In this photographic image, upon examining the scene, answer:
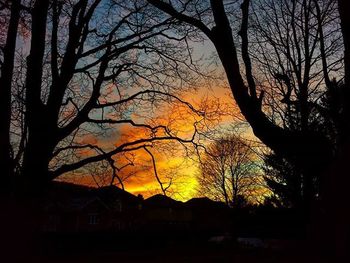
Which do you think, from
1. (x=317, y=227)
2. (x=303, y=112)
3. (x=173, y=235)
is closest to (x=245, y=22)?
(x=317, y=227)

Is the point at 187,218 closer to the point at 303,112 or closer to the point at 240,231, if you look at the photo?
the point at 240,231

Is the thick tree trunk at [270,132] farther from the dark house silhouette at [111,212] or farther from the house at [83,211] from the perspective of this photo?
the house at [83,211]

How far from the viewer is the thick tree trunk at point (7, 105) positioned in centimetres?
902

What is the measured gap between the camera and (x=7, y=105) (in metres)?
9.69

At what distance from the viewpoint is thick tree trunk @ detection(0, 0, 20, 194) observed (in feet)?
29.6

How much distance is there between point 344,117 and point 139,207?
70.8m

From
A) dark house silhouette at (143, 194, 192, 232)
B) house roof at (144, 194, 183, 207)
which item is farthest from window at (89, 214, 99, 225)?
house roof at (144, 194, 183, 207)

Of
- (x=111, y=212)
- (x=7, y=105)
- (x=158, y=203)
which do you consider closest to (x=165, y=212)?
(x=158, y=203)

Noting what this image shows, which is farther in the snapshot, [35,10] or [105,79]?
[105,79]

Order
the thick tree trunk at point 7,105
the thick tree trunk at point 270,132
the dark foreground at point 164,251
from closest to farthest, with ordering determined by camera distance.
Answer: the thick tree trunk at point 270,132, the thick tree trunk at point 7,105, the dark foreground at point 164,251

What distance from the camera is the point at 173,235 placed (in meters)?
33.2

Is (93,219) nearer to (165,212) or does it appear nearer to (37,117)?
(165,212)

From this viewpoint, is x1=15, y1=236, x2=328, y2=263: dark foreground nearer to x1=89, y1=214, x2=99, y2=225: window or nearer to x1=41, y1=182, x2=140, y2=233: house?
x1=41, y1=182, x2=140, y2=233: house

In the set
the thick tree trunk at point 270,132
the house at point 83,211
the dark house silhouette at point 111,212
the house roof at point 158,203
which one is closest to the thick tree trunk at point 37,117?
the thick tree trunk at point 270,132
